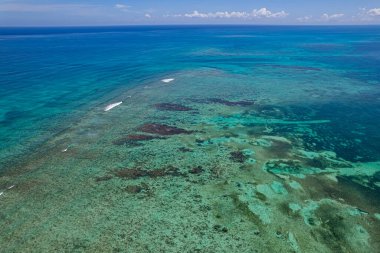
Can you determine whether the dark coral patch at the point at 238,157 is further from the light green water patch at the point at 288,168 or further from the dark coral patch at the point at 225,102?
the dark coral patch at the point at 225,102

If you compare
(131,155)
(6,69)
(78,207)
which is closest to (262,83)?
(131,155)

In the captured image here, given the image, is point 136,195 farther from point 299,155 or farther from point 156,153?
point 299,155

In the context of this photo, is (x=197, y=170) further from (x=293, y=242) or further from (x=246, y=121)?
(x=246, y=121)

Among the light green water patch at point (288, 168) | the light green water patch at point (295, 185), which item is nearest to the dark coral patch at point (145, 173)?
the light green water patch at point (288, 168)

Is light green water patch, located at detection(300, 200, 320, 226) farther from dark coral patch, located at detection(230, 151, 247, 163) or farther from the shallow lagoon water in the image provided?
dark coral patch, located at detection(230, 151, 247, 163)

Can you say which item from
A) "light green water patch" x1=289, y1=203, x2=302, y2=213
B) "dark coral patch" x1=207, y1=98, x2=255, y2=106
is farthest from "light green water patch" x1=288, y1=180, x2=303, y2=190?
"dark coral patch" x1=207, y1=98, x2=255, y2=106
